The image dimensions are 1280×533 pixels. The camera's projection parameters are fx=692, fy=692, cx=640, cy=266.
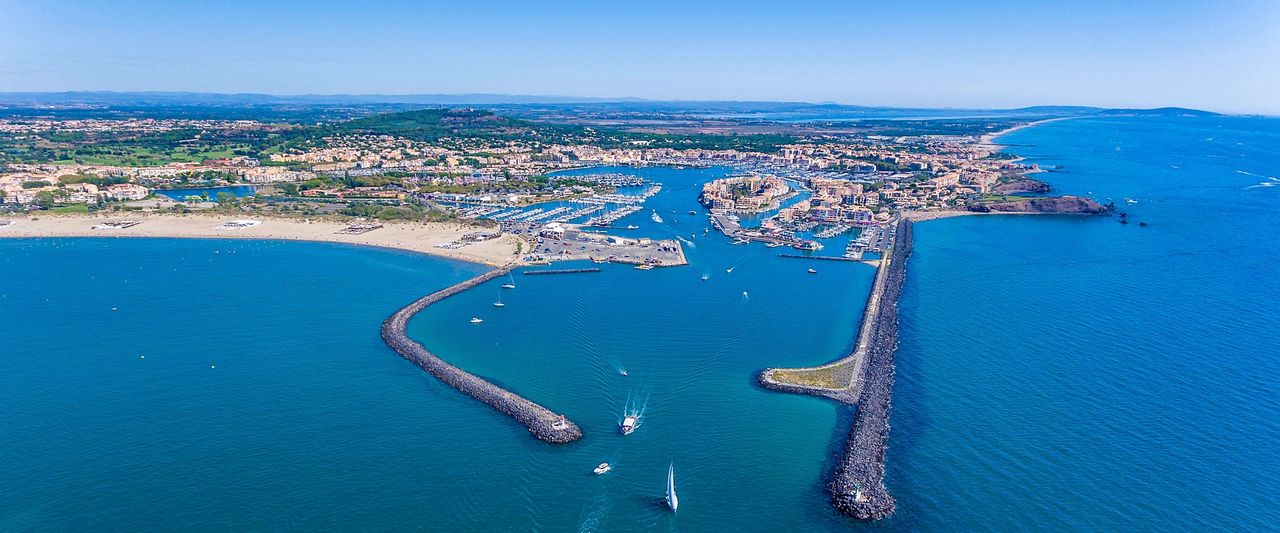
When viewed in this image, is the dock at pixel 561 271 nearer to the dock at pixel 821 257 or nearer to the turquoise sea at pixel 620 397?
the turquoise sea at pixel 620 397

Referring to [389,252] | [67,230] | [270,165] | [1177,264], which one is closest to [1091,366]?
[1177,264]

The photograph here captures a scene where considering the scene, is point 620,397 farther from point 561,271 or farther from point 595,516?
point 561,271

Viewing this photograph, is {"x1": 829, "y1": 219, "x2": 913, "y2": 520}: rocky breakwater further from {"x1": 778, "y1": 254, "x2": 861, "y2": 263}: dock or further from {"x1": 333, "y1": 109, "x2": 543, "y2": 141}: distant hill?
{"x1": 333, "y1": 109, "x2": 543, "y2": 141}: distant hill

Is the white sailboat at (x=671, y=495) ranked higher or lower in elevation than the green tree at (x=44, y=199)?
lower

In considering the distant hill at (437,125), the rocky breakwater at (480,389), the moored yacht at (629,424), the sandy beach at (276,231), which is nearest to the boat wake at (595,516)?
the rocky breakwater at (480,389)

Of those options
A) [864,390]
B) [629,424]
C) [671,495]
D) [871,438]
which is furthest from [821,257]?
[671,495]

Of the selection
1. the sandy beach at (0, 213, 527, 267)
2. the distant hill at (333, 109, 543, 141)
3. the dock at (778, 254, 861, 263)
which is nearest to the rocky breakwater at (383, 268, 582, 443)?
the sandy beach at (0, 213, 527, 267)

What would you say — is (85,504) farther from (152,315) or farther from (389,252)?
(389,252)
